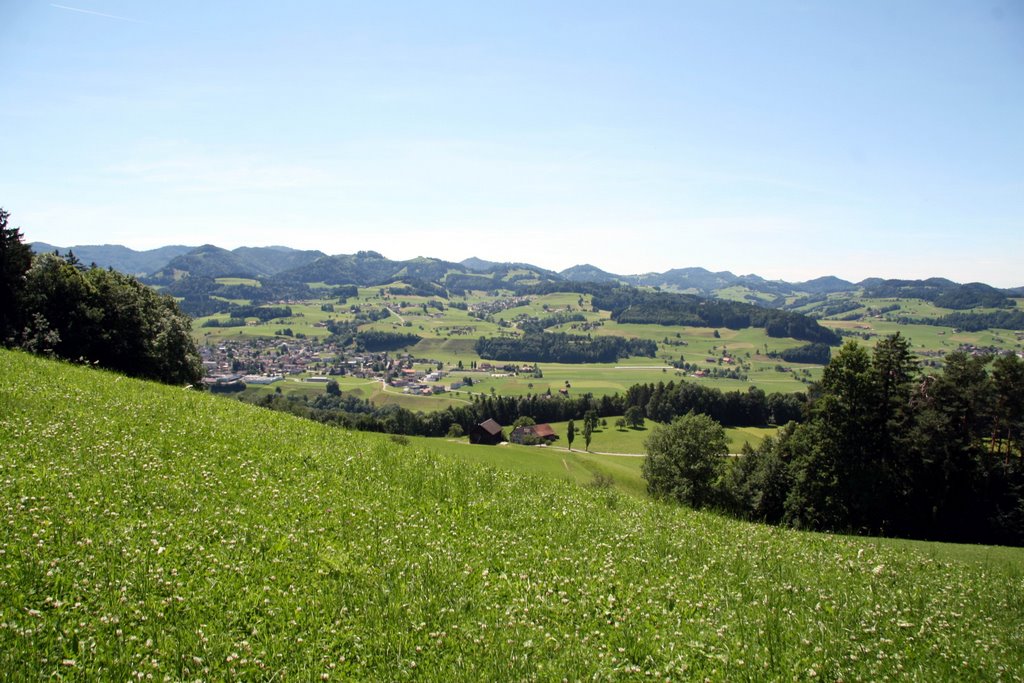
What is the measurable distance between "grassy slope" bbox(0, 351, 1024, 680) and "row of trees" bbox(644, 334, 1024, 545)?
22415 mm

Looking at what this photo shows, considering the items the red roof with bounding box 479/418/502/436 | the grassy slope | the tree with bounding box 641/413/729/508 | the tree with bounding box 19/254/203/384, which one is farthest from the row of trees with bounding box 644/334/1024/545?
the red roof with bounding box 479/418/502/436

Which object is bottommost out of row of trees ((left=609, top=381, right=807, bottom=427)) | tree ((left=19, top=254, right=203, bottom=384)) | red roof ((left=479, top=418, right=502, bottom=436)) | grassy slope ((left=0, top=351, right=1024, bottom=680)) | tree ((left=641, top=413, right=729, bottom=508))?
red roof ((left=479, top=418, right=502, bottom=436))

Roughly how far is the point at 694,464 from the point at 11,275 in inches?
1865

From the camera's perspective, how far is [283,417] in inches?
888

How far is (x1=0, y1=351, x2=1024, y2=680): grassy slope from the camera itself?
747cm

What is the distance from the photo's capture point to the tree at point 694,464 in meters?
39.7

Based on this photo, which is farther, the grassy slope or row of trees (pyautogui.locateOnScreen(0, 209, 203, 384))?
row of trees (pyautogui.locateOnScreen(0, 209, 203, 384))

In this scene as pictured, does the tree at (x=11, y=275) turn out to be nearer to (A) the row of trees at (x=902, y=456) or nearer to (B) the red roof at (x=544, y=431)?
(A) the row of trees at (x=902, y=456)

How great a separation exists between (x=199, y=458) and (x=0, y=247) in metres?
31.3

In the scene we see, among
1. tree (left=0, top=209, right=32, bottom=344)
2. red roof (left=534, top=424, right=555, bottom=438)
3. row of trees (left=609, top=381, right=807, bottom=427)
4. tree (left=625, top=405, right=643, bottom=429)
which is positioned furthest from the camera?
tree (left=625, top=405, right=643, bottom=429)

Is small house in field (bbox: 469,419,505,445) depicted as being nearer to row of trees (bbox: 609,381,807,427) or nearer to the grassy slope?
row of trees (bbox: 609,381,807,427)

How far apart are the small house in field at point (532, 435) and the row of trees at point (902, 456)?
249 ft

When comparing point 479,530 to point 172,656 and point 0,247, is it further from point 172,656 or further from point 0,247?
point 0,247

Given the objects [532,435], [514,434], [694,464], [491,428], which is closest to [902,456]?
[694,464]
